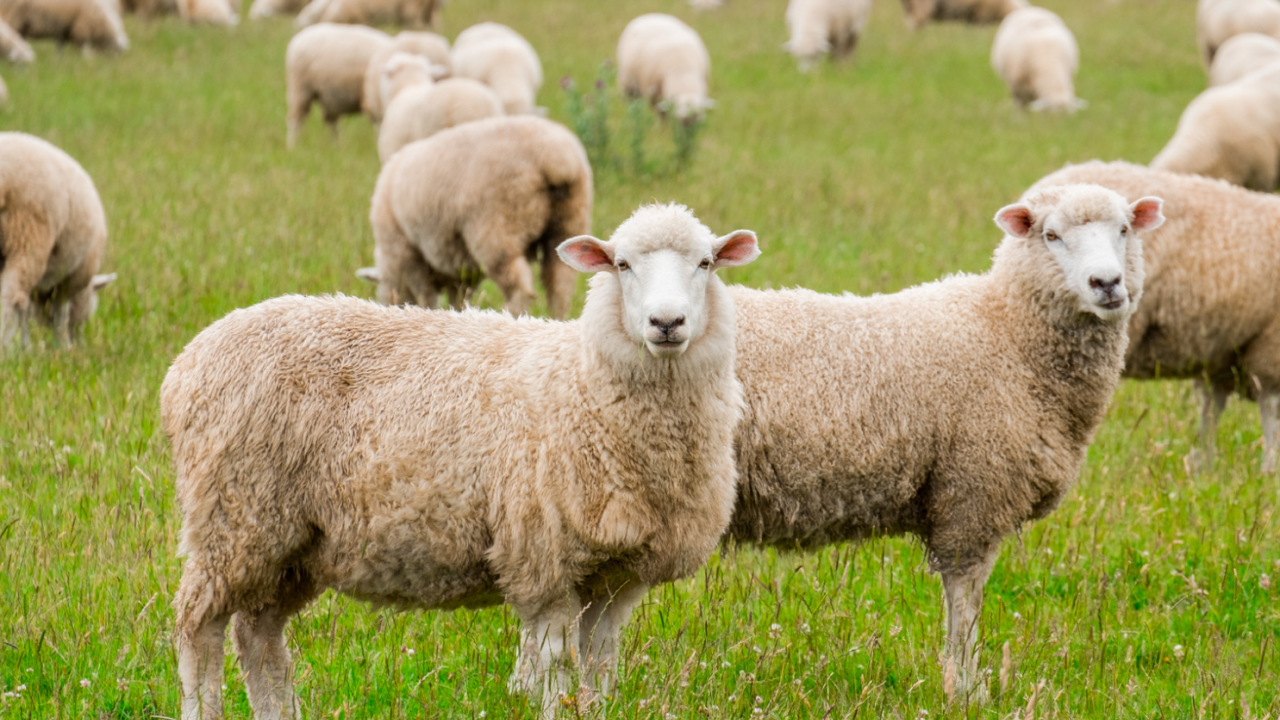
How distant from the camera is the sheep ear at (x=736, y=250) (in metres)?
3.47

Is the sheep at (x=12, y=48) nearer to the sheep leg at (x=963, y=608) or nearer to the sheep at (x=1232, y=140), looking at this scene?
the sheep at (x=1232, y=140)

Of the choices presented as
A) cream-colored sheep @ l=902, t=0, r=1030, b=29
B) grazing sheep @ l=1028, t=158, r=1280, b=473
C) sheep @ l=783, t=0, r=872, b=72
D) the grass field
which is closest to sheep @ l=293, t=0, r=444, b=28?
sheep @ l=783, t=0, r=872, b=72

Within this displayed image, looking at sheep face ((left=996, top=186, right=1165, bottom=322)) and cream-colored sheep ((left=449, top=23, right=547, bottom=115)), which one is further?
cream-colored sheep ((left=449, top=23, right=547, bottom=115))

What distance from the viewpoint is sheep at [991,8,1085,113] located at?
19078 millimetres

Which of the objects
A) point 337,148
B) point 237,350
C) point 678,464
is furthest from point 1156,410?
point 337,148

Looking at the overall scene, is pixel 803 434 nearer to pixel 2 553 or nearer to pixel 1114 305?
pixel 1114 305

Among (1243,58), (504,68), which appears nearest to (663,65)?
(504,68)

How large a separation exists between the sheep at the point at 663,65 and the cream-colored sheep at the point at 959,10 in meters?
9.14

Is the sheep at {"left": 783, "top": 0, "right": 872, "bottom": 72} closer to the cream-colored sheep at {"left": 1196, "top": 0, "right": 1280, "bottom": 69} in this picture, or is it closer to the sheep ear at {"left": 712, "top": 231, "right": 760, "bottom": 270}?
the cream-colored sheep at {"left": 1196, "top": 0, "right": 1280, "bottom": 69}

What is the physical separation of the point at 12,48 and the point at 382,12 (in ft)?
23.2

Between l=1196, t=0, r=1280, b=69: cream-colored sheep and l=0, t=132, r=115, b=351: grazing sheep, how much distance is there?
18.3 metres

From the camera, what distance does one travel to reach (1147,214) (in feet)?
14.5

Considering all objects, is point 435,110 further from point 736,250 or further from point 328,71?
point 736,250

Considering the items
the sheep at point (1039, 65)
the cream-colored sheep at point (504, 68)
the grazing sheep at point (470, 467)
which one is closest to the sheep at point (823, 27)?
the sheep at point (1039, 65)
